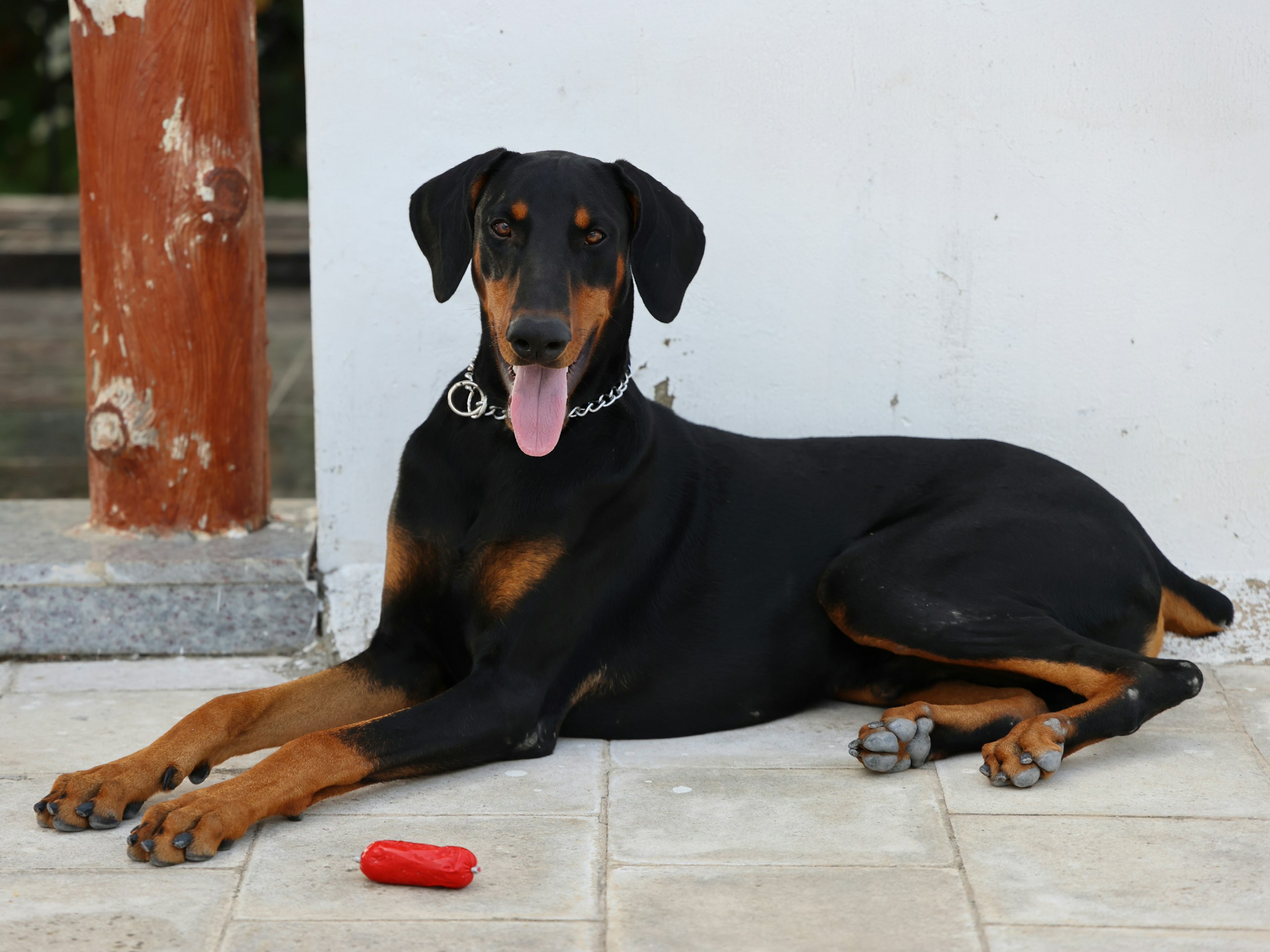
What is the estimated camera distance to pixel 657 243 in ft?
11.2

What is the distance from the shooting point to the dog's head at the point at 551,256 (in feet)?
10.3

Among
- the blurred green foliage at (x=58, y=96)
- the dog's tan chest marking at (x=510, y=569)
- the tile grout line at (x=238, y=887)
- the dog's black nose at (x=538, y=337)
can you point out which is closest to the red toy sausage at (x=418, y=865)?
the tile grout line at (x=238, y=887)

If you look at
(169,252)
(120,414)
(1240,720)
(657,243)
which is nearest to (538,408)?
(657,243)

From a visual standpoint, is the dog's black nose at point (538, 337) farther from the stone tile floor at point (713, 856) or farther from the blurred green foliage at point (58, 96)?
the blurred green foliage at point (58, 96)

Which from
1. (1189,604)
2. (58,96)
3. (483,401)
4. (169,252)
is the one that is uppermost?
(58,96)

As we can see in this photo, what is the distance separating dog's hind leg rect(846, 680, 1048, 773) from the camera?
3326 mm

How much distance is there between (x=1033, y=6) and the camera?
13.4ft

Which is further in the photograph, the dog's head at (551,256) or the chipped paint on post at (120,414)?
the chipped paint on post at (120,414)

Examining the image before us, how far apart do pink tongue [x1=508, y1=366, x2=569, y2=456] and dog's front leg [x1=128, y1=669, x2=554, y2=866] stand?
0.55m

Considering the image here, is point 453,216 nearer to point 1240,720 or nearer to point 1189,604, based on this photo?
point 1189,604

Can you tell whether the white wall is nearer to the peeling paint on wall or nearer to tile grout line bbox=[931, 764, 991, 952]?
the peeling paint on wall

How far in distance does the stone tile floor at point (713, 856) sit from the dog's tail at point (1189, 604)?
30 cm

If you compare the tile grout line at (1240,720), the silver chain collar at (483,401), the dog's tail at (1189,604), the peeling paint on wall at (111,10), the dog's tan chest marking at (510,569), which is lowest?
the tile grout line at (1240,720)

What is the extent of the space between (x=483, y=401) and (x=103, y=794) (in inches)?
48.8
